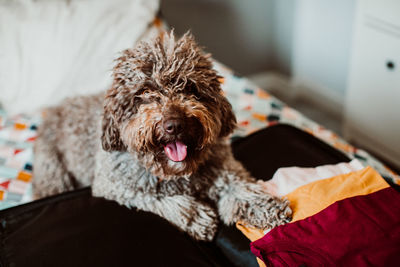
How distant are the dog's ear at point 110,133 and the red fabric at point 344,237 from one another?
63 centimetres

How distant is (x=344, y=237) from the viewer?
47.3 inches

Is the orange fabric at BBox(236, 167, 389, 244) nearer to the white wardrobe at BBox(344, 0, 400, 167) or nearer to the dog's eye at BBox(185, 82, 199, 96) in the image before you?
the dog's eye at BBox(185, 82, 199, 96)

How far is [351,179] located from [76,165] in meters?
1.26

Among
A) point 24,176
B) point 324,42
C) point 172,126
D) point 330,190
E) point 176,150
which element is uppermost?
point 172,126

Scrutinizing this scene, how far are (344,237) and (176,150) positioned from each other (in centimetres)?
62

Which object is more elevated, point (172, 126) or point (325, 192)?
point (172, 126)

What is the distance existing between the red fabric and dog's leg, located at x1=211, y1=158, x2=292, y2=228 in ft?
0.22

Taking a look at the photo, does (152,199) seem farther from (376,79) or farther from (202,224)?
(376,79)

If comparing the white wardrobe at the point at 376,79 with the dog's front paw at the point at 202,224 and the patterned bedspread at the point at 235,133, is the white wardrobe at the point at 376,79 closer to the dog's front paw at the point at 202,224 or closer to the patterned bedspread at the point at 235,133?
the patterned bedspread at the point at 235,133

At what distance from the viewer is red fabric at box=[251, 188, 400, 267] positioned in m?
1.16

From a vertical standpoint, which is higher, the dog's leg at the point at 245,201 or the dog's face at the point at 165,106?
the dog's face at the point at 165,106

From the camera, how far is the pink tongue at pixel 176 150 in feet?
4.31

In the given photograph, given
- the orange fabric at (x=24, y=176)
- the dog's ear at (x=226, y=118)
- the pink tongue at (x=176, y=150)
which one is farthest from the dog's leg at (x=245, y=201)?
the orange fabric at (x=24, y=176)

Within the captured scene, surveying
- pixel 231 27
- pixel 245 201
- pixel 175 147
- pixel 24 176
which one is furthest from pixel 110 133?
pixel 231 27
